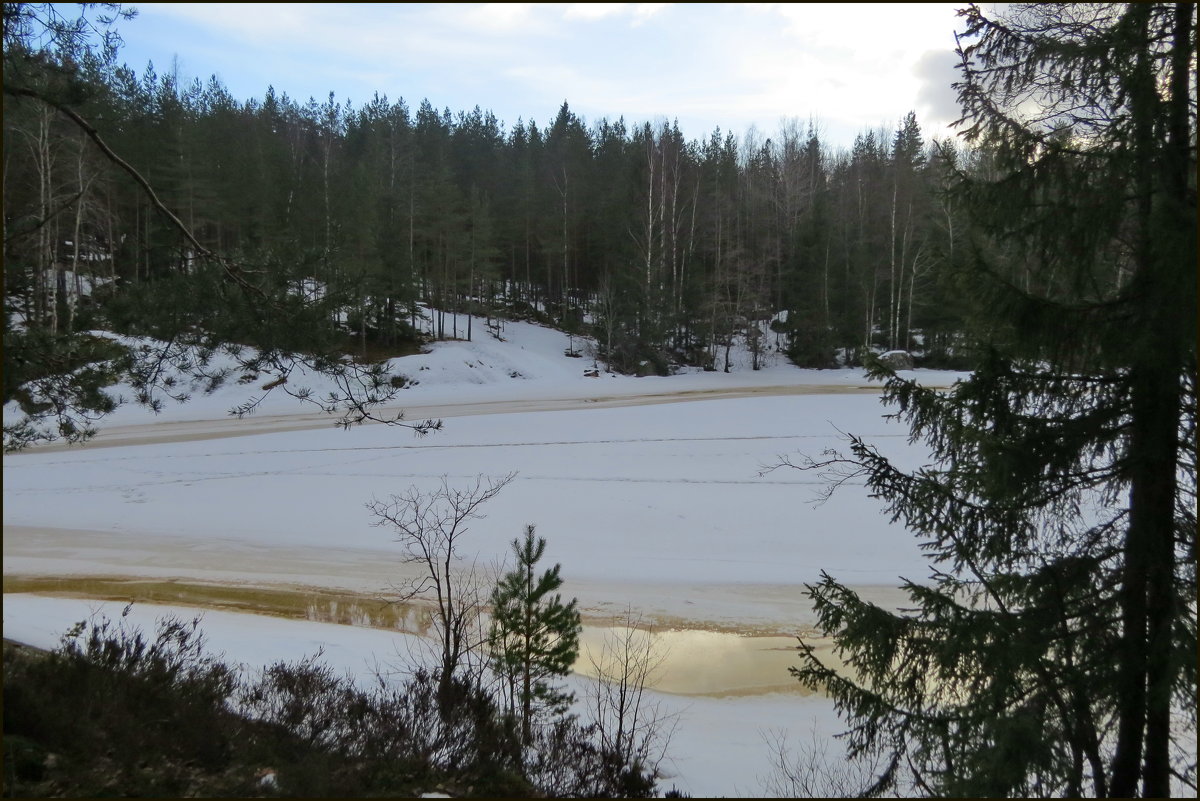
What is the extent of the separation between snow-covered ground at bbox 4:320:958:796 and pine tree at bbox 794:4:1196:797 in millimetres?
2898

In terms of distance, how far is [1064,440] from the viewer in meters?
4.61

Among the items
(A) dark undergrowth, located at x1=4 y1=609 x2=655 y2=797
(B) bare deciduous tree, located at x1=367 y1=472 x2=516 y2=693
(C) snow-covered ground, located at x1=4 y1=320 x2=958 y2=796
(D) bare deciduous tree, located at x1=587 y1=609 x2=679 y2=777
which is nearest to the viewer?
(A) dark undergrowth, located at x1=4 y1=609 x2=655 y2=797

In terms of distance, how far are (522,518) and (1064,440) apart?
11.5 metres

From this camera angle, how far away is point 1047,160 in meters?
4.48

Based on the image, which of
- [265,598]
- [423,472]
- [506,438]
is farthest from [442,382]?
[265,598]

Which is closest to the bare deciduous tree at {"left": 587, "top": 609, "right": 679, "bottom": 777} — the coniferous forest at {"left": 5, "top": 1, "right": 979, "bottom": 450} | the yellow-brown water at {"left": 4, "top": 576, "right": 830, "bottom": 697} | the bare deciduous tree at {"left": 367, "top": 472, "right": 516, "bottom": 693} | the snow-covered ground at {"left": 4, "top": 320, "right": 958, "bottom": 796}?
the yellow-brown water at {"left": 4, "top": 576, "right": 830, "bottom": 697}

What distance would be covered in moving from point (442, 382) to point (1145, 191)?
3001 cm

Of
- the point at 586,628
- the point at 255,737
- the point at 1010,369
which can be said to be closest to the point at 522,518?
the point at 586,628

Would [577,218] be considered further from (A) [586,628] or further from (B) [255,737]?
(B) [255,737]

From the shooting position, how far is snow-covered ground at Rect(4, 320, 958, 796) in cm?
895

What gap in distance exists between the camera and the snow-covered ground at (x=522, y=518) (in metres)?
8.95

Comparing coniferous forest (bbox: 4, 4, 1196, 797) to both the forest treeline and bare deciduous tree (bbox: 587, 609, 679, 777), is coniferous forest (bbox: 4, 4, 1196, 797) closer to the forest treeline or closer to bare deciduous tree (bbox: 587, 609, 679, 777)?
bare deciduous tree (bbox: 587, 609, 679, 777)

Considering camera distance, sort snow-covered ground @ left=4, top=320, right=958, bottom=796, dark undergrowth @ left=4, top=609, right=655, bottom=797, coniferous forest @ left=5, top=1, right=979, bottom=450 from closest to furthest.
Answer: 1. dark undergrowth @ left=4, top=609, right=655, bottom=797
2. snow-covered ground @ left=4, top=320, right=958, bottom=796
3. coniferous forest @ left=5, top=1, right=979, bottom=450

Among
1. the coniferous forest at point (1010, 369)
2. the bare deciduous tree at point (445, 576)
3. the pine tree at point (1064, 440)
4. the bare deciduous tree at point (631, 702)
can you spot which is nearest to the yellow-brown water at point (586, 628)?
the bare deciduous tree at point (631, 702)
